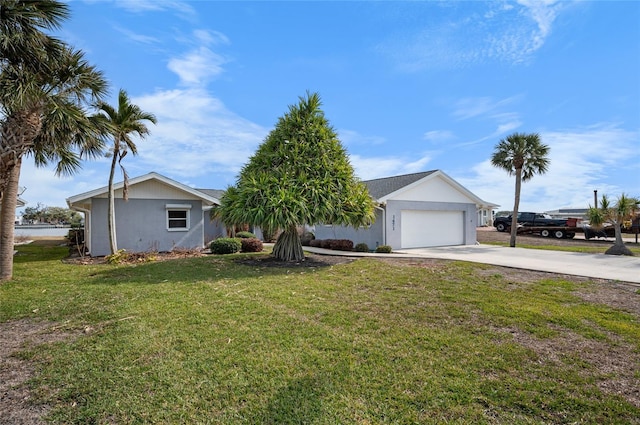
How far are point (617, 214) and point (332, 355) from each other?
20.0m

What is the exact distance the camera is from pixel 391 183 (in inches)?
814

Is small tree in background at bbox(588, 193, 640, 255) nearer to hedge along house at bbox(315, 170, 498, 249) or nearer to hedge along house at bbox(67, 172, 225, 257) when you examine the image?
hedge along house at bbox(315, 170, 498, 249)

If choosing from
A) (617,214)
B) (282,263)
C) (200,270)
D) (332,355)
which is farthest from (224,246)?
(617,214)

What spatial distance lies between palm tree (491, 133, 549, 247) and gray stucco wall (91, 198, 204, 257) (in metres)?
18.9

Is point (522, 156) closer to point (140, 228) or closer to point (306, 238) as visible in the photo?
point (306, 238)

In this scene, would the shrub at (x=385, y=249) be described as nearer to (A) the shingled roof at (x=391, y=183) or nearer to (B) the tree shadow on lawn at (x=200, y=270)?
Result: (A) the shingled roof at (x=391, y=183)

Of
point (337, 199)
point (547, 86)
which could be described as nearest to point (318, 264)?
point (337, 199)

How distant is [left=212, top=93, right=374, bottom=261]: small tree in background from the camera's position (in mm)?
11109

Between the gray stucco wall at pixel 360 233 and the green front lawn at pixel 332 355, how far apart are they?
10.1 metres

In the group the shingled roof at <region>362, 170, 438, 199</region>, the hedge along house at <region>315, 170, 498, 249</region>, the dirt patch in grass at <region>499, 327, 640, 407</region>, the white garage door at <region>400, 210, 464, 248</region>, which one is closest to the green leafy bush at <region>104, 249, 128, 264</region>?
the hedge along house at <region>315, 170, 498, 249</region>

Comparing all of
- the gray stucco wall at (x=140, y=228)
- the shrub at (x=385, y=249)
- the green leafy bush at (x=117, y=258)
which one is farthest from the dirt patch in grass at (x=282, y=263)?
the gray stucco wall at (x=140, y=228)

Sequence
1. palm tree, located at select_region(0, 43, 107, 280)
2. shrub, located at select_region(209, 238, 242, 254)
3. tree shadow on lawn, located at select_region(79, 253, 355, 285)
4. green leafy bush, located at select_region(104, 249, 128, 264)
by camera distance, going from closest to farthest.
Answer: palm tree, located at select_region(0, 43, 107, 280), tree shadow on lawn, located at select_region(79, 253, 355, 285), green leafy bush, located at select_region(104, 249, 128, 264), shrub, located at select_region(209, 238, 242, 254)

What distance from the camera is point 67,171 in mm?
13664

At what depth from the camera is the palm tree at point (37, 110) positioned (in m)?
8.80
